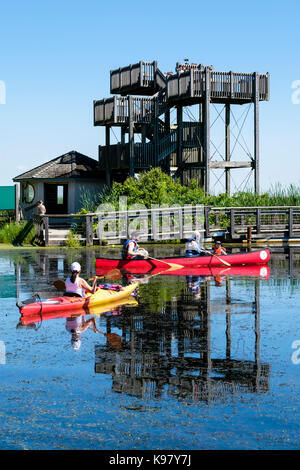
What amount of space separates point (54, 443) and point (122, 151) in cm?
3295

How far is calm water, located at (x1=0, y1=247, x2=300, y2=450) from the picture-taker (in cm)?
632

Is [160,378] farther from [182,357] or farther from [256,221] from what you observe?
[256,221]

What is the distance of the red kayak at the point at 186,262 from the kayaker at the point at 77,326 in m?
7.78

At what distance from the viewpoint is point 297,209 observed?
1345 inches

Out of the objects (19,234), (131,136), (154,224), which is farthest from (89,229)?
(131,136)

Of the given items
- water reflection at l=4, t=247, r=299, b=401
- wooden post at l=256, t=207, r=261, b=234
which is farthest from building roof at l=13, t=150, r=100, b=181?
water reflection at l=4, t=247, r=299, b=401

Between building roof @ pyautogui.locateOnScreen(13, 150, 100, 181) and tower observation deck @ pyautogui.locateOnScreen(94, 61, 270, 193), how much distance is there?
2.16m

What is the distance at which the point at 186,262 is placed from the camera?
21.0 metres

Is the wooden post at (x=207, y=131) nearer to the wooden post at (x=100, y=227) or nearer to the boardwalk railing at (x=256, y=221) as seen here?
the boardwalk railing at (x=256, y=221)

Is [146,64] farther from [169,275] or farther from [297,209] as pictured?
[169,275]

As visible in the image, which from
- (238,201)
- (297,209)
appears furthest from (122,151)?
(297,209)

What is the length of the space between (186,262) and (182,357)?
465 inches

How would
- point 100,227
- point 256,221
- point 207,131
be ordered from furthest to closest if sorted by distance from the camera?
point 207,131 → point 256,221 → point 100,227
